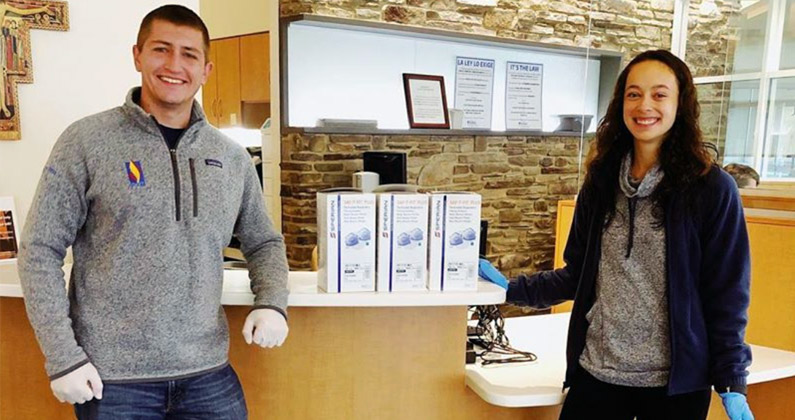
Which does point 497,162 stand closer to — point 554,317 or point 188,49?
point 554,317

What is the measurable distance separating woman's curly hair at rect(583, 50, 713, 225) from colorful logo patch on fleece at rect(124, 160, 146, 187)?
110cm

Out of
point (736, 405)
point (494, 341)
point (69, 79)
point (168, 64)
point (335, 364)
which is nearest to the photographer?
point (168, 64)

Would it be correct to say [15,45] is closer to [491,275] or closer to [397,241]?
[397,241]

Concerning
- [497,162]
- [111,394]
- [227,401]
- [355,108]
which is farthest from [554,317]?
[497,162]

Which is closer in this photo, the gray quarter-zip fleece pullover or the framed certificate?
the gray quarter-zip fleece pullover

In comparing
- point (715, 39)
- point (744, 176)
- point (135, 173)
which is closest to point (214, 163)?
→ point (135, 173)

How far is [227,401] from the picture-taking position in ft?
4.51

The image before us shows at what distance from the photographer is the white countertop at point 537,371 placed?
161 centimetres

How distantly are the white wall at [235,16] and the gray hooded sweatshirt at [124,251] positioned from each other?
370 centimetres

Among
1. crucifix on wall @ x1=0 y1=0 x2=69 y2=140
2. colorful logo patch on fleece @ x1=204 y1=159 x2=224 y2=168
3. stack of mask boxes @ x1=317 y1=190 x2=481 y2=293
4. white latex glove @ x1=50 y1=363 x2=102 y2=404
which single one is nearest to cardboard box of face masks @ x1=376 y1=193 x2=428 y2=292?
stack of mask boxes @ x1=317 y1=190 x2=481 y2=293

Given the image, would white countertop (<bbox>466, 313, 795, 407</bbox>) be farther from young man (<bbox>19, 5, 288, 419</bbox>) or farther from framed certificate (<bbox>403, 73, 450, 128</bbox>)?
framed certificate (<bbox>403, 73, 450, 128</bbox>)

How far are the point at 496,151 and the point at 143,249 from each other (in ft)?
13.2

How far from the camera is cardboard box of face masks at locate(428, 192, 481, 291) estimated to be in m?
1.52

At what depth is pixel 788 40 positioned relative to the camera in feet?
15.1
